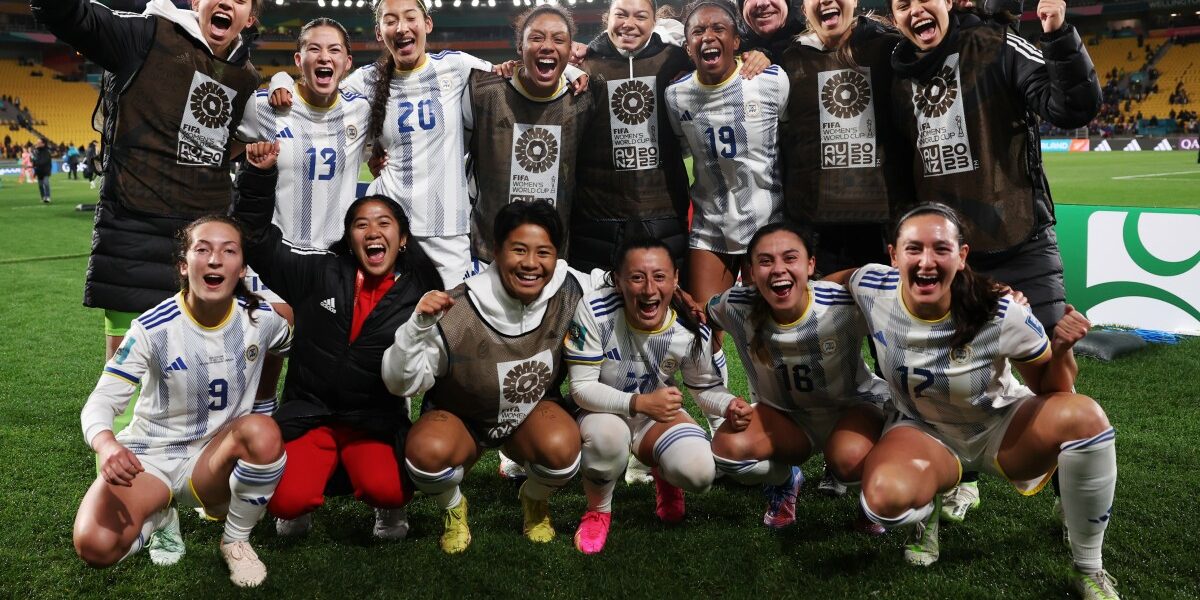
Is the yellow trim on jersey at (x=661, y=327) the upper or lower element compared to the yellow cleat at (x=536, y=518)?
upper

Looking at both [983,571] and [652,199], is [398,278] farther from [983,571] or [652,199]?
[983,571]

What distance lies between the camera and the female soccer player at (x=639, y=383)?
9.55 feet

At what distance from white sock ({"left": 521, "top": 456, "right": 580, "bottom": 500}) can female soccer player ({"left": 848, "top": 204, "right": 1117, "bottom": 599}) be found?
977mm

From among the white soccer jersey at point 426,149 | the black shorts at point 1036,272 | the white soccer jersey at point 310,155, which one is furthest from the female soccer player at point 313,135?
the black shorts at point 1036,272

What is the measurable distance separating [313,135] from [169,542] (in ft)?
5.55

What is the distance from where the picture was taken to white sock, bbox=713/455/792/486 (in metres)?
2.93

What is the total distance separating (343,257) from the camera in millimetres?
3068

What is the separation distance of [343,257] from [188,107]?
96cm

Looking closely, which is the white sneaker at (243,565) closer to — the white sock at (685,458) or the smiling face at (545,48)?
the white sock at (685,458)

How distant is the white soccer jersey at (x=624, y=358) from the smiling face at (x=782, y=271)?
35 cm

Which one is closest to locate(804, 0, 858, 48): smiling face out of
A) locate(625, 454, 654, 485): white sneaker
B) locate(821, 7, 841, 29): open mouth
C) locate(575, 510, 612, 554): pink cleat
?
locate(821, 7, 841, 29): open mouth

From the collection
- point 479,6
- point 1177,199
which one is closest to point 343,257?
point 1177,199

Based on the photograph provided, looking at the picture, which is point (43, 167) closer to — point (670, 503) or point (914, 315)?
point (670, 503)

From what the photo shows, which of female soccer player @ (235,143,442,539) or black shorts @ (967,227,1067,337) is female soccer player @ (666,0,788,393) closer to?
black shorts @ (967,227,1067,337)
